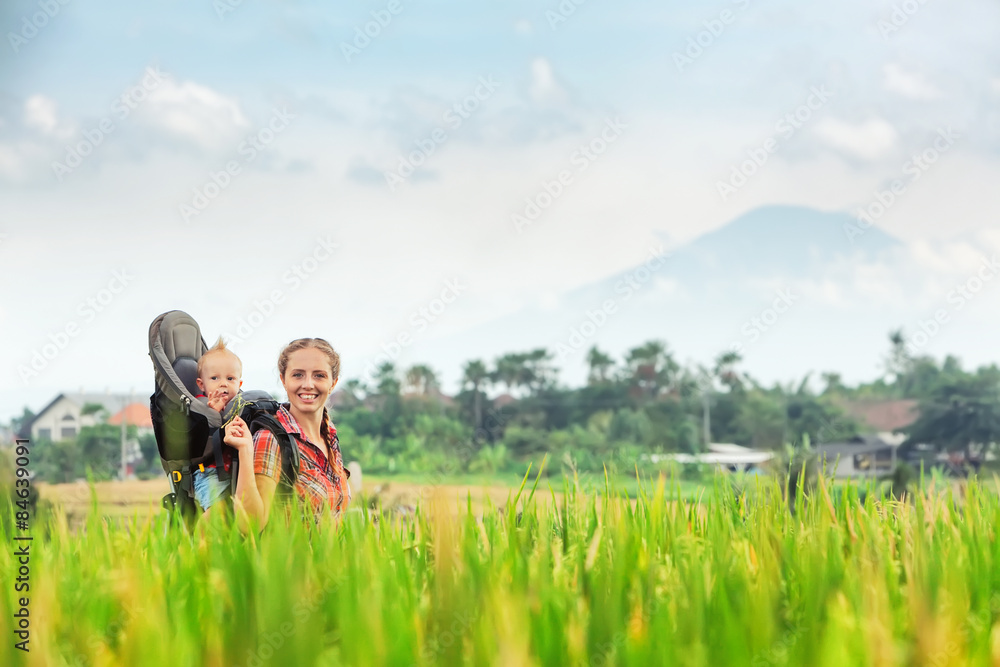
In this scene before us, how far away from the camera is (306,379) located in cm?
325

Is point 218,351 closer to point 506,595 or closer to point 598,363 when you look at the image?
point 506,595

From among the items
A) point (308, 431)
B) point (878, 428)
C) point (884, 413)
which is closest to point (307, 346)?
point (308, 431)

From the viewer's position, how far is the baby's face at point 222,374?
11.3 ft

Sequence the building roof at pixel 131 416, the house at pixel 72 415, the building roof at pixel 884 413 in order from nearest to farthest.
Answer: the building roof at pixel 131 416, the house at pixel 72 415, the building roof at pixel 884 413

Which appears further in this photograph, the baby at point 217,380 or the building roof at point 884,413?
the building roof at point 884,413

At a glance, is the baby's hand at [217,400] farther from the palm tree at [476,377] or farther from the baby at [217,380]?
the palm tree at [476,377]

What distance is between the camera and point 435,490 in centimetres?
194

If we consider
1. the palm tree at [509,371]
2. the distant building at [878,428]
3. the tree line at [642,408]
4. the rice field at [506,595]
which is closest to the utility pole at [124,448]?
the tree line at [642,408]

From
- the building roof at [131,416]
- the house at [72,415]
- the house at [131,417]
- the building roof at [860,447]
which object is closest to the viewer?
the building roof at [131,416]

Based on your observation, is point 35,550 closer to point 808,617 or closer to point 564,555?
point 564,555

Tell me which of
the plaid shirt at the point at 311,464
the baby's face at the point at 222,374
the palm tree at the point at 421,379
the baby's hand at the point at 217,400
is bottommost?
the plaid shirt at the point at 311,464

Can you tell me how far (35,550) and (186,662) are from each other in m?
0.91

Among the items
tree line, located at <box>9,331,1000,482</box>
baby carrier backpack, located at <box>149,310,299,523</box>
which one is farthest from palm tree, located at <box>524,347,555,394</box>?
baby carrier backpack, located at <box>149,310,299,523</box>

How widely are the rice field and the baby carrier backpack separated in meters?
0.54
